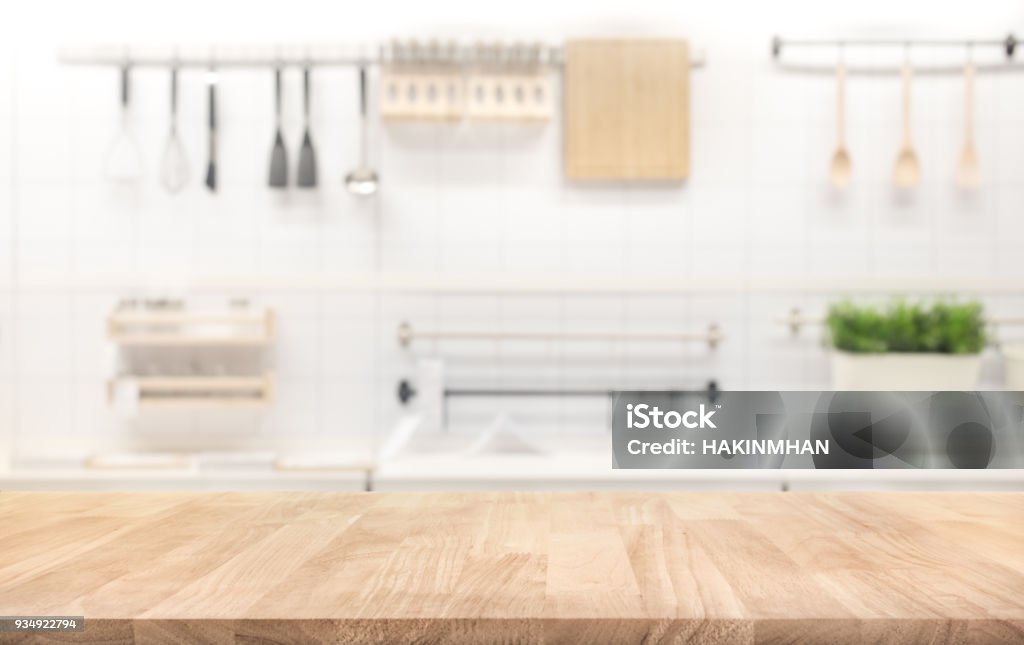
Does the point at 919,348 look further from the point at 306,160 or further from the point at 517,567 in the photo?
the point at 517,567

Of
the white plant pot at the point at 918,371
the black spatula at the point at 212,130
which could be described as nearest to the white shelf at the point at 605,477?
the white plant pot at the point at 918,371

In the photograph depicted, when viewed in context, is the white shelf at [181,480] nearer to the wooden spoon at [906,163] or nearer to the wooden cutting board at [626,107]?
the wooden cutting board at [626,107]

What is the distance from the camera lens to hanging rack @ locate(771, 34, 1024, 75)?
2252 millimetres

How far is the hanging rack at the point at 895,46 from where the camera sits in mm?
2252

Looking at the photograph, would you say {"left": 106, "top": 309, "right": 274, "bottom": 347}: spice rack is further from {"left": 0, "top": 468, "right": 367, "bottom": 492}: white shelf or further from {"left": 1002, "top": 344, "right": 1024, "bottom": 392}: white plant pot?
{"left": 1002, "top": 344, "right": 1024, "bottom": 392}: white plant pot

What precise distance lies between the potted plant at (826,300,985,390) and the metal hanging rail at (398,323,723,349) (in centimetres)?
39

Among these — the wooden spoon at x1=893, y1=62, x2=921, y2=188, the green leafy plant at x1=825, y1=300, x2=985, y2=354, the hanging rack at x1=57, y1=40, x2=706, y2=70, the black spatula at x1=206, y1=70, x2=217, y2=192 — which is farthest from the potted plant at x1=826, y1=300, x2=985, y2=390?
the black spatula at x1=206, y1=70, x2=217, y2=192

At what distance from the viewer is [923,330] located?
2.02 m

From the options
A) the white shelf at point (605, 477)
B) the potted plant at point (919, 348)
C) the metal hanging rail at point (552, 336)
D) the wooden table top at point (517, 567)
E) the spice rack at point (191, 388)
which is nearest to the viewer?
the wooden table top at point (517, 567)

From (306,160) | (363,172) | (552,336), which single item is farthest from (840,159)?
(306,160)

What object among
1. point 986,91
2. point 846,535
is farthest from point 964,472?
point 846,535

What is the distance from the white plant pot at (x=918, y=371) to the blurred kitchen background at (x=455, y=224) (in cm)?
27

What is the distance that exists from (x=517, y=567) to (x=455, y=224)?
6.18 feet

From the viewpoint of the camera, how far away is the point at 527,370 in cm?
230
